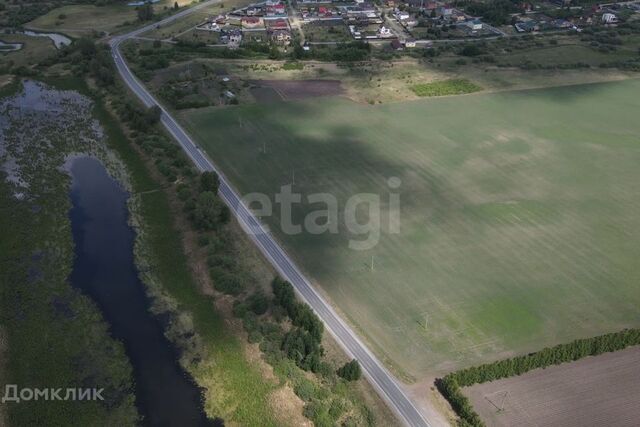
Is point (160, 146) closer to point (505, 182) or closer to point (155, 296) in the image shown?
point (155, 296)

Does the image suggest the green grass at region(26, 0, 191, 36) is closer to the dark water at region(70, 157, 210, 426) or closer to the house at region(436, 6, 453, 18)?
the dark water at region(70, 157, 210, 426)

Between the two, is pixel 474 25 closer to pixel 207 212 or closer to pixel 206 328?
pixel 207 212

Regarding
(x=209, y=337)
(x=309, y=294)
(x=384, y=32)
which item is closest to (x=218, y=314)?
(x=209, y=337)

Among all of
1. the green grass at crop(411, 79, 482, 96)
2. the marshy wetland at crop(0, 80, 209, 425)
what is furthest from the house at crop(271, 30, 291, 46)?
the marshy wetland at crop(0, 80, 209, 425)

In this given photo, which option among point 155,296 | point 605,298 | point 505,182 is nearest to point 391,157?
point 505,182

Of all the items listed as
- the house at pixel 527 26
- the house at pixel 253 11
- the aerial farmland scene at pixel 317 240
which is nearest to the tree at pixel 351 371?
the aerial farmland scene at pixel 317 240

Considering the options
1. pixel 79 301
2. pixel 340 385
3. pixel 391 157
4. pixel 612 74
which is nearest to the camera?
pixel 340 385
